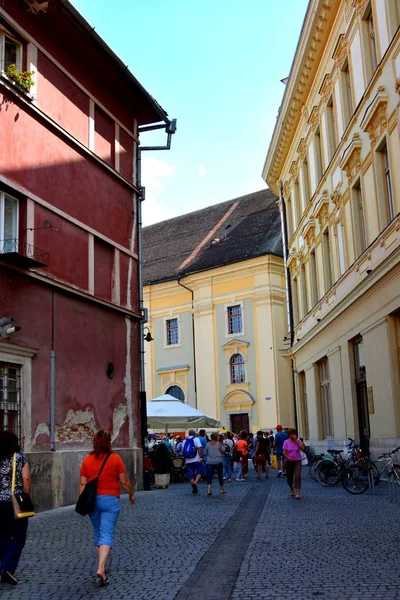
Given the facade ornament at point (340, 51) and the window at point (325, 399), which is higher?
the facade ornament at point (340, 51)

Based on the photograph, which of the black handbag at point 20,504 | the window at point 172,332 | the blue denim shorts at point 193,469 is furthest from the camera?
the window at point 172,332

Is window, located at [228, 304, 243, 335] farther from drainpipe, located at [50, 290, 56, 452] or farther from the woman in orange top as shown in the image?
the woman in orange top

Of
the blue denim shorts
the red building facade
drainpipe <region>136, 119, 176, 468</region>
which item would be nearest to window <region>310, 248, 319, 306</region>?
drainpipe <region>136, 119, 176, 468</region>

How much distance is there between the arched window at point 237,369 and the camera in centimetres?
4432

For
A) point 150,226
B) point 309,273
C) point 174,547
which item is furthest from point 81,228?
point 150,226

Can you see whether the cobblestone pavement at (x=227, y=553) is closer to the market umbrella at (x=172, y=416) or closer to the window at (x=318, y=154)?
the market umbrella at (x=172, y=416)

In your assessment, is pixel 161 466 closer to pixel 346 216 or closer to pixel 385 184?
pixel 346 216

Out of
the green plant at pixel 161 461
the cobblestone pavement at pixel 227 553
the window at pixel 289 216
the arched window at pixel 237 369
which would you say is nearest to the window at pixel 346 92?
the window at pixel 289 216

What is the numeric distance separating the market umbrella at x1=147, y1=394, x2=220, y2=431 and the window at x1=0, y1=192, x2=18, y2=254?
35.6 ft

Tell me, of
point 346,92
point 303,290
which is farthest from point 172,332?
point 346,92

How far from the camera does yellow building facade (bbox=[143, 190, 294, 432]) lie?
4319 cm

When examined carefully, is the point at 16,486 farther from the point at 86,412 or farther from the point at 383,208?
the point at 383,208

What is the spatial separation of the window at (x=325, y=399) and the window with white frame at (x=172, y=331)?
862 inches

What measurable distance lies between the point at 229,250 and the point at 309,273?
19.5m
